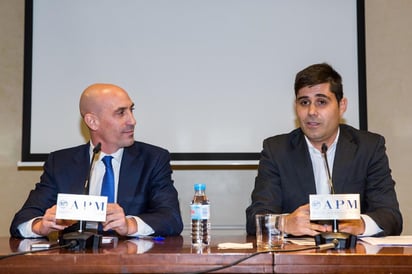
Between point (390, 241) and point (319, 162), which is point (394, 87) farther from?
point (390, 241)

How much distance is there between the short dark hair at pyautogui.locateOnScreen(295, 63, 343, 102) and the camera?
262 cm

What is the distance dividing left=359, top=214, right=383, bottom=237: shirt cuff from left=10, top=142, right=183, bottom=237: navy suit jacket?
822 mm

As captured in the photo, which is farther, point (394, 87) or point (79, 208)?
point (394, 87)

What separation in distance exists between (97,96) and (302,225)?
125cm

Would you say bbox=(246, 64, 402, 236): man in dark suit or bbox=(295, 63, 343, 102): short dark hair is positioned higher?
bbox=(295, 63, 343, 102): short dark hair

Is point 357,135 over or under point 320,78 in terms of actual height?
under

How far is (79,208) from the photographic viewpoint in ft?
6.01

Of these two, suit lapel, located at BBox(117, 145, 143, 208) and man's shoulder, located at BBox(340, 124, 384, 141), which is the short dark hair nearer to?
man's shoulder, located at BBox(340, 124, 384, 141)

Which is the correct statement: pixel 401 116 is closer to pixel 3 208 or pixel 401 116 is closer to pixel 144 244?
pixel 144 244

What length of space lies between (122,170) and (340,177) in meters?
1.02

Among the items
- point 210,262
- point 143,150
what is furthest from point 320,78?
point 210,262

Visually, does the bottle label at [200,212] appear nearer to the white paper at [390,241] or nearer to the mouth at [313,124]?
the white paper at [390,241]

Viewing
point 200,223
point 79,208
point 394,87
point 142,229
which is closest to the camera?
point 79,208

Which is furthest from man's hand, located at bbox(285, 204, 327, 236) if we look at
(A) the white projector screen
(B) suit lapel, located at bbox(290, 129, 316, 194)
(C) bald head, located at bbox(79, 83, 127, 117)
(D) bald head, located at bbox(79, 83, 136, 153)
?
(A) the white projector screen
